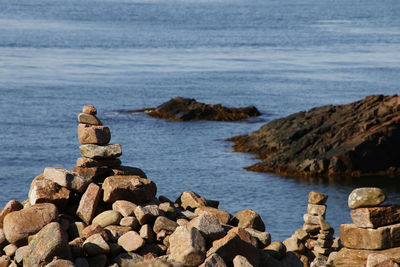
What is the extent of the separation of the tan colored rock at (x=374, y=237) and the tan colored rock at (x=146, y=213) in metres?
5.39

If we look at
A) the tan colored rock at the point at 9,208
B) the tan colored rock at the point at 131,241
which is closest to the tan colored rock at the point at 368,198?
the tan colored rock at the point at 131,241

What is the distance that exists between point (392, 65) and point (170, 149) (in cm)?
8800

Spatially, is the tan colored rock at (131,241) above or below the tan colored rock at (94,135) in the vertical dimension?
below

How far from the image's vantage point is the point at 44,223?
19359 millimetres

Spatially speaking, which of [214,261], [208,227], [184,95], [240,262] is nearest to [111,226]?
[208,227]

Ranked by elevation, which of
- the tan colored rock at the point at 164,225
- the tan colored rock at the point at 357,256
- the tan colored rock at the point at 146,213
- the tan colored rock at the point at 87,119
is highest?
the tan colored rock at the point at 87,119

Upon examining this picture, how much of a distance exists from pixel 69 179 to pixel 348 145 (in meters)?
47.3

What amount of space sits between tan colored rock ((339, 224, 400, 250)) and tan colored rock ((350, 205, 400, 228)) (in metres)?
0.16

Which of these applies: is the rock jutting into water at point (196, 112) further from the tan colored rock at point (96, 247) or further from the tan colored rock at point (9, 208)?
the tan colored rock at point (96, 247)

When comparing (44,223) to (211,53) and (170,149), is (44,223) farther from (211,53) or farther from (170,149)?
(211,53)

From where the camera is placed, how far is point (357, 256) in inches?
758

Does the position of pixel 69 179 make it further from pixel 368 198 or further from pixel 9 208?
pixel 368 198

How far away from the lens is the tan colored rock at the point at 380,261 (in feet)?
59.3

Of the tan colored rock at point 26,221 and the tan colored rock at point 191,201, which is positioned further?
the tan colored rock at point 191,201
